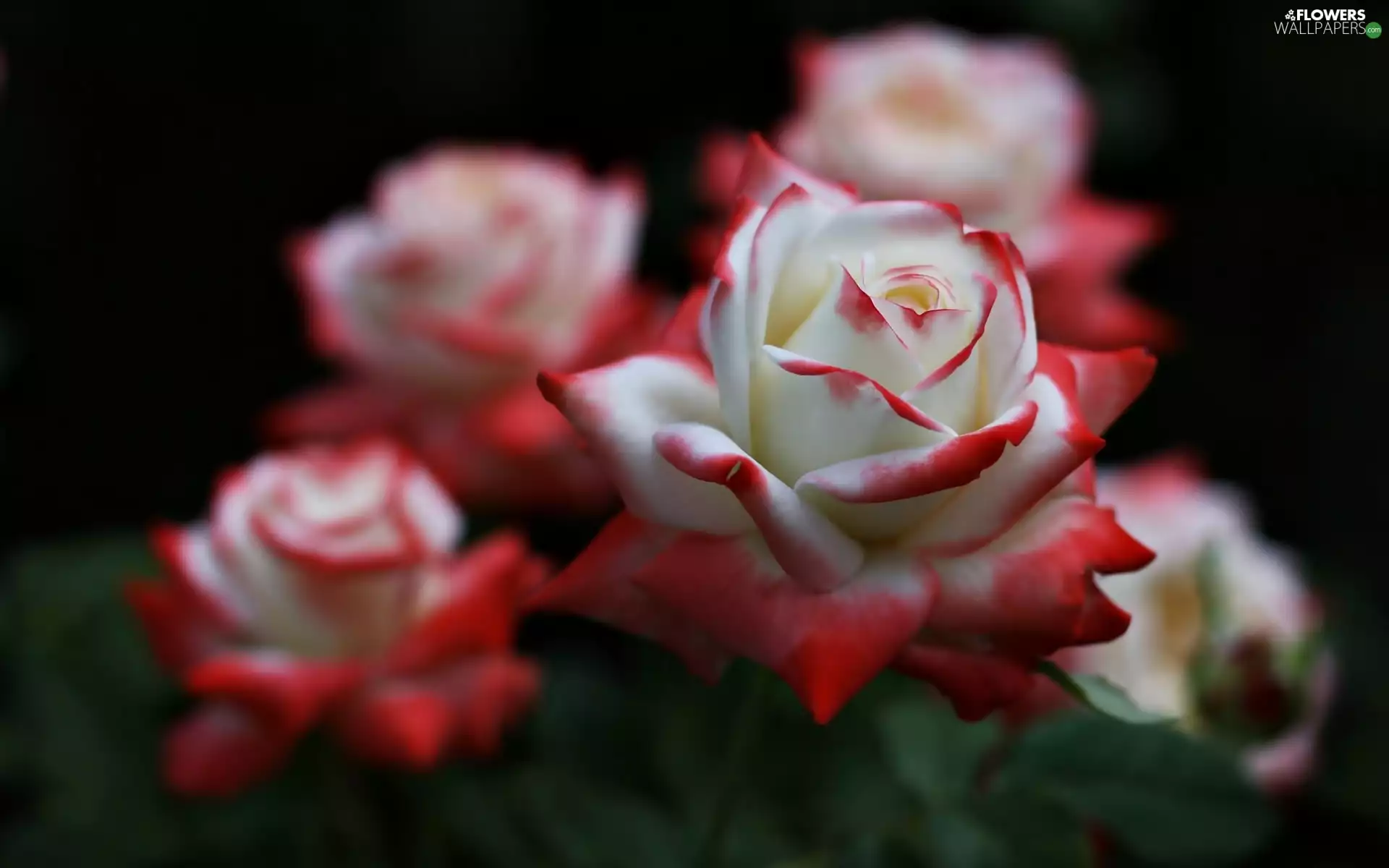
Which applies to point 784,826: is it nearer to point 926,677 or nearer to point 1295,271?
point 926,677

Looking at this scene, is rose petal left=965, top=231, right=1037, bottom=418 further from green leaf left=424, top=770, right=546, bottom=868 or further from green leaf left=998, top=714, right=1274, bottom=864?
green leaf left=424, top=770, right=546, bottom=868

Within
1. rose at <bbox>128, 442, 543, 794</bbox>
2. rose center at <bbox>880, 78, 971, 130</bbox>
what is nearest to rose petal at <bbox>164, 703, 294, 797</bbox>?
rose at <bbox>128, 442, 543, 794</bbox>

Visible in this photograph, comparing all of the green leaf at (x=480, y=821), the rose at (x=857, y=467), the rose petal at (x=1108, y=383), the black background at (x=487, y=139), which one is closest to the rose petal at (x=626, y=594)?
the rose at (x=857, y=467)

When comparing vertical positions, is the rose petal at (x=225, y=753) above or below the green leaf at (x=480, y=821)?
above

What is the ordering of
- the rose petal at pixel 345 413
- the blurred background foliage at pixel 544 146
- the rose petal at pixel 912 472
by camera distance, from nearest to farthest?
the rose petal at pixel 912 472 → the rose petal at pixel 345 413 → the blurred background foliage at pixel 544 146

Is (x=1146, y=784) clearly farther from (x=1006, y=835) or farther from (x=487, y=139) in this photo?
(x=487, y=139)

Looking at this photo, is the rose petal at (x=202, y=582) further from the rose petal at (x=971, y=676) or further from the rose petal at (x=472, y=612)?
the rose petal at (x=971, y=676)

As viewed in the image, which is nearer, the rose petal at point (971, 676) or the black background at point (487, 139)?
the rose petal at point (971, 676)
